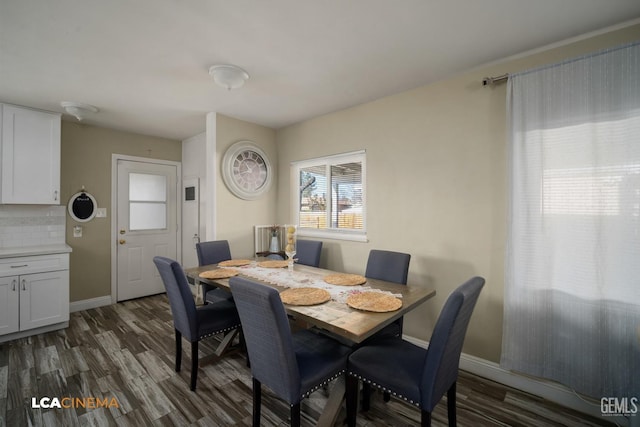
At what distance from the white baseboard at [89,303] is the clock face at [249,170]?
251 centimetres

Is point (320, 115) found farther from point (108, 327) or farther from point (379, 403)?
point (108, 327)

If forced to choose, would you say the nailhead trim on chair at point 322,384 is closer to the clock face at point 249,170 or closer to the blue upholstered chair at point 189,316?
the blue upholstered chair at point 189,316

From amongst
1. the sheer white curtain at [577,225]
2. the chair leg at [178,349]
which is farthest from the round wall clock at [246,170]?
the sheer white curtain at [577,225]

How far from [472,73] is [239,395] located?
10.2 ft

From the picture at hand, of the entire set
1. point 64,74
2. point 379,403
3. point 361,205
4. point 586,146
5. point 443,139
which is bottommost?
point 379,403

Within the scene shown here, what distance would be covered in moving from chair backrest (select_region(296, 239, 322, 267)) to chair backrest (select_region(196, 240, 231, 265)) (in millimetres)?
820

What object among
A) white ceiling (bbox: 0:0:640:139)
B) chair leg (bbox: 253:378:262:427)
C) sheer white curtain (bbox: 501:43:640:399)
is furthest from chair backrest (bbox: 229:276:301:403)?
sheer white curtain (bbox: 501:43:640:399)

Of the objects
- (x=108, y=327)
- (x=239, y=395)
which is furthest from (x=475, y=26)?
(x=108, y=327)

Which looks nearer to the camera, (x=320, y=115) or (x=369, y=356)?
(x=369, y=356)

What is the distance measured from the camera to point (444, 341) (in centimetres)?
130

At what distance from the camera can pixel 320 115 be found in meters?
3.41

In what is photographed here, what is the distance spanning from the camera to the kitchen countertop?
2813 mm

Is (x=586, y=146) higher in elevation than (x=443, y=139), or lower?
lower

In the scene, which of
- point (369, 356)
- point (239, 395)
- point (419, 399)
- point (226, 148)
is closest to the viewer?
point (419, 399)
